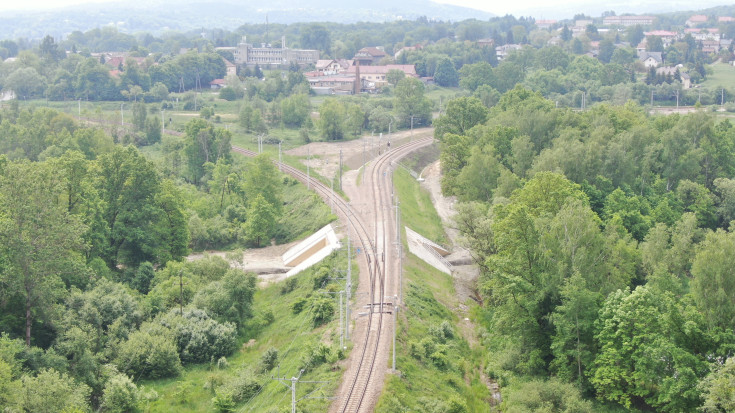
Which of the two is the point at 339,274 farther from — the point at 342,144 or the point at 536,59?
the point at 536,59

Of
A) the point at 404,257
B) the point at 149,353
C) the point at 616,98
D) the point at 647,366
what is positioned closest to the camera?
the point at 647,366

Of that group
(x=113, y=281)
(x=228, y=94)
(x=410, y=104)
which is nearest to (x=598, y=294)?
(x=113, y=281)

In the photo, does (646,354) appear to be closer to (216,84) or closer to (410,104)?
(410,104)

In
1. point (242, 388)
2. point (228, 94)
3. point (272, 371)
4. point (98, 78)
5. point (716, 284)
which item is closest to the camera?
point (716, 284)

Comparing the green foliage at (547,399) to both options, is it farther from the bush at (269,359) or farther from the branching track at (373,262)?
the bush at (269,359)

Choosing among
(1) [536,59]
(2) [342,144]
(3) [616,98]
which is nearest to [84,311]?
(2) [342,144]

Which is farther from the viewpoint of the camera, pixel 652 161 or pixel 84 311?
pixel 652 161

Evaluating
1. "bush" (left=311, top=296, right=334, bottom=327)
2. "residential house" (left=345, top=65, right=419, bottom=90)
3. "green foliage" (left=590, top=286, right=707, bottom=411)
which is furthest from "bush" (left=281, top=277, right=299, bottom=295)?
"residential house" (left=345, top=65, right=419, bottom=90)
